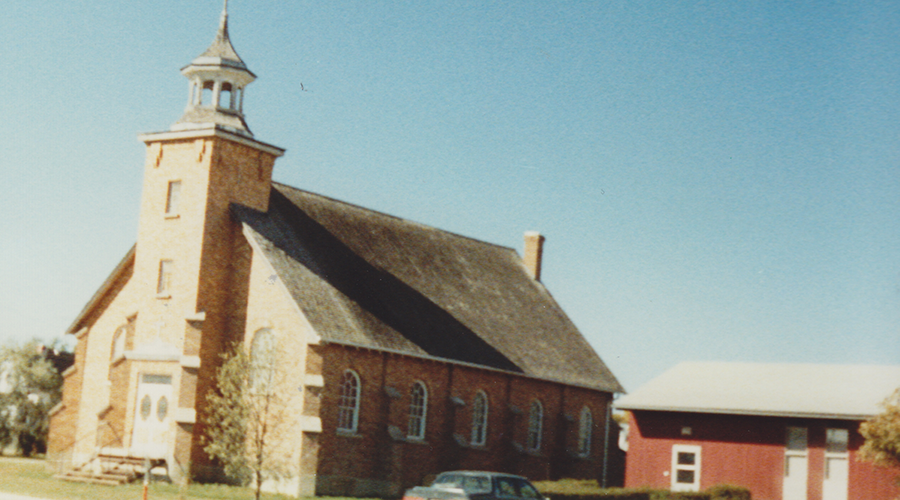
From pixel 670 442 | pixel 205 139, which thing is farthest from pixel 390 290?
pixel 670 442

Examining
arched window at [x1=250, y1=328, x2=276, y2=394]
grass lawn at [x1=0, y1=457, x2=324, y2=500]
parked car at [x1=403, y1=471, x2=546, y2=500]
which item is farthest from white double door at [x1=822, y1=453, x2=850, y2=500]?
arched window at [x1=250, y1=328, x2=276, y2=394]

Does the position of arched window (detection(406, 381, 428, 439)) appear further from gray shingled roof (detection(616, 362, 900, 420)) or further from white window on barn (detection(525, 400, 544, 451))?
gray shingled roof (detection(616, 362, 900, 420))

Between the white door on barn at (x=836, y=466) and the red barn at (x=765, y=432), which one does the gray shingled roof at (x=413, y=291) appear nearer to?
the red barn at (x=765, y=432)

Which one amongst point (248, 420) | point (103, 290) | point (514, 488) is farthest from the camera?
point (103, 290)

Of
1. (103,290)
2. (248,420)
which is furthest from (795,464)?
(103,290)

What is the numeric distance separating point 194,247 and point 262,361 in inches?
175

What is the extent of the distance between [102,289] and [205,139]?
8428mm

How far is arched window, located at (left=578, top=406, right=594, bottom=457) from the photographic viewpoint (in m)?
45.4

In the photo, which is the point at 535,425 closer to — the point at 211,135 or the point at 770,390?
the point at 770,390

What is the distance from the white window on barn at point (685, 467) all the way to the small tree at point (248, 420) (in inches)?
472

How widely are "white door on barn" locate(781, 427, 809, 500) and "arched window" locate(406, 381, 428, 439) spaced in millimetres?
12144

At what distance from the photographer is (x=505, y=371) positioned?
40125 mm

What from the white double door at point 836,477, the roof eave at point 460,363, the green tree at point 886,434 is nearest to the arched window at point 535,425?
the roof eave at point 460,363

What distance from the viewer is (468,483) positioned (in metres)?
23.1
